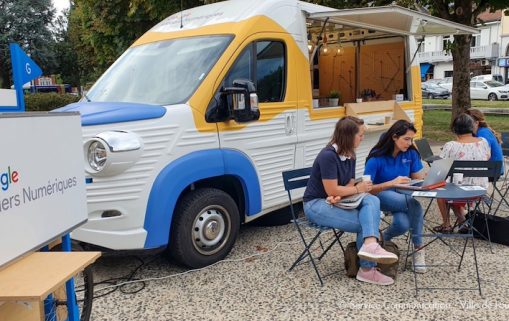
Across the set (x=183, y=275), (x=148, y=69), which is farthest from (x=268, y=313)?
(x=148, y=69)

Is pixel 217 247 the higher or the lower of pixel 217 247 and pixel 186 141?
the lower

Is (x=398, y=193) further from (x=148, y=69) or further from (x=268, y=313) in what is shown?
(x=148, y=69)

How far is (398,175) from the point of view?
447 cm

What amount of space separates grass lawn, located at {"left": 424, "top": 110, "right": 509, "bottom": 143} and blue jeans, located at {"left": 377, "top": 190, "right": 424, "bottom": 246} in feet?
29.6

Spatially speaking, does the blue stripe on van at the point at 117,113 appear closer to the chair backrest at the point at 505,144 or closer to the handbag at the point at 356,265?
the handbag at the point at 356,265

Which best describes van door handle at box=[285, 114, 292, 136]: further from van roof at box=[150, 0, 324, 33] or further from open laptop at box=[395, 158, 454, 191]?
open laptop at box=[395, 158, 454, 191]

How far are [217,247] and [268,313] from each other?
1078 millimetres

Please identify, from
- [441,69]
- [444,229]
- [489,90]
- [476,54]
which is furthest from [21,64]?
[441,69]

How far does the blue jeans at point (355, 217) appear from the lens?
3.89 metres

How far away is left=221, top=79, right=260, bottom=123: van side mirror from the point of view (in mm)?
4363

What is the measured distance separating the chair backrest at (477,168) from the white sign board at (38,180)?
319 centimetres

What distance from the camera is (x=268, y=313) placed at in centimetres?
358

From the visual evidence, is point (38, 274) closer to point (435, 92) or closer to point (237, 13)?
point (237, 13)

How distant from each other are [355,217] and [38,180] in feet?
8.14
